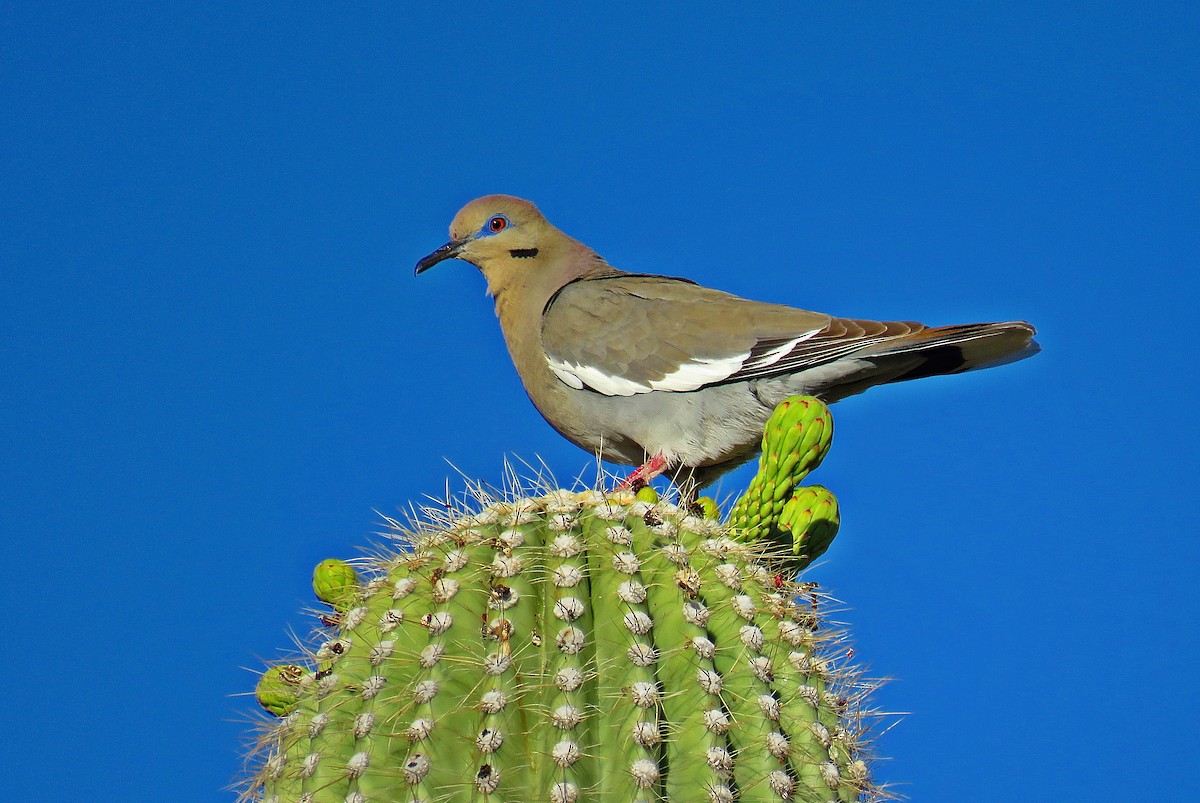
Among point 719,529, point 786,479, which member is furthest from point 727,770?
point 786,479

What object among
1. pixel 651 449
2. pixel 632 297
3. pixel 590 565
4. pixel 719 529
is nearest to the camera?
pixel 590 565

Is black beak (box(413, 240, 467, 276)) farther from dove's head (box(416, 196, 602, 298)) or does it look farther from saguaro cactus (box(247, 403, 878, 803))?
saguaro cactus (box(247, 403, 878, 803))

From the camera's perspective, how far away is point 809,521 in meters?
3.03

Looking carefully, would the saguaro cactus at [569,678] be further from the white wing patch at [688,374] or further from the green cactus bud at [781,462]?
the white wing patch at [688,374]

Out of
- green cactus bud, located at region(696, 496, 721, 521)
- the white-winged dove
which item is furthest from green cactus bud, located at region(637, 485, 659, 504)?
the white-winged dove

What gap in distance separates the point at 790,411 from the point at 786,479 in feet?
0.58

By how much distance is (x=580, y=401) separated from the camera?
489 cm

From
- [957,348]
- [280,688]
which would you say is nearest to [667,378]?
[957,348]

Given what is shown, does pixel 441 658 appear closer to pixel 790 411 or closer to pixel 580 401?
pixel 790 411

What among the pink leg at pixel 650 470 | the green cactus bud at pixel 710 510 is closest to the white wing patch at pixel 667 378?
the pink leg at pixel 650 470

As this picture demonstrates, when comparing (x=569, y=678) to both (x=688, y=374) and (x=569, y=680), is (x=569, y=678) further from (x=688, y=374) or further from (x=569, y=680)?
(x=688, y=374)

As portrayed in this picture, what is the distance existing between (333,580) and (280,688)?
283mm

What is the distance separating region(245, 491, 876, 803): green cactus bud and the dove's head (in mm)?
3200

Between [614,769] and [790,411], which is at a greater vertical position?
[790,411]
